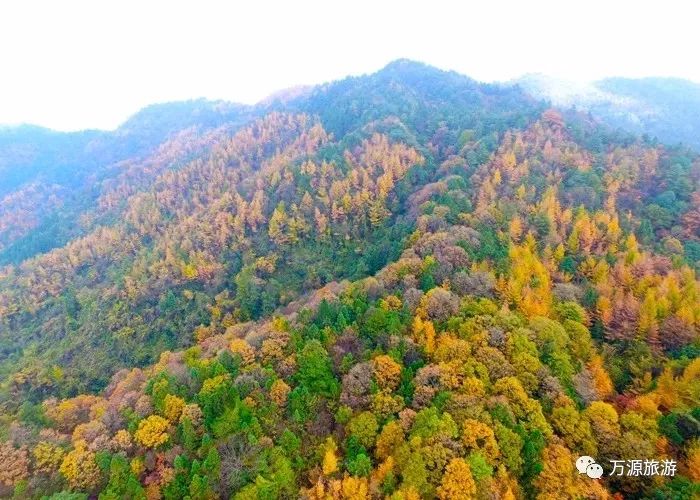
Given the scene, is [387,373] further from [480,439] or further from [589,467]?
[589,467]

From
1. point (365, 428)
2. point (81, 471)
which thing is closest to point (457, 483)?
point (365, 428)

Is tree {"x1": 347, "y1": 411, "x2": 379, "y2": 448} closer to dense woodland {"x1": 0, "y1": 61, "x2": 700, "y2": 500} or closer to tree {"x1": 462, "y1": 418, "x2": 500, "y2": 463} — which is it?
dense woodland {"x1": 0, "y1": 61, "x2": 700, "y2": 500}

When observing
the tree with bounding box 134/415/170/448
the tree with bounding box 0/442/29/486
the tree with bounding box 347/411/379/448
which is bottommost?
the tree with bounding box 0/442/29/486

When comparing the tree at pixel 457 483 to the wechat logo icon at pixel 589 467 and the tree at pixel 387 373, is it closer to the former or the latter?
the wechat logo icon at pixel 589 467

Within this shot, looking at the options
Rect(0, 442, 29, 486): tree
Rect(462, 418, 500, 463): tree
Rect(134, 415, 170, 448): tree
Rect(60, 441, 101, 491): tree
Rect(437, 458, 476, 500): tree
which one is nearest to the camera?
Rect(437, 458, 476, 500): tree

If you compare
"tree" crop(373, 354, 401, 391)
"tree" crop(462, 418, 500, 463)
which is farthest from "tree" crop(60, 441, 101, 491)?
"tree" crop(462, 418, 500, 463)

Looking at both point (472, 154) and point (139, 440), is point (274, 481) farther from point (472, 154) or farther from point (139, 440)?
point (472, 154)
